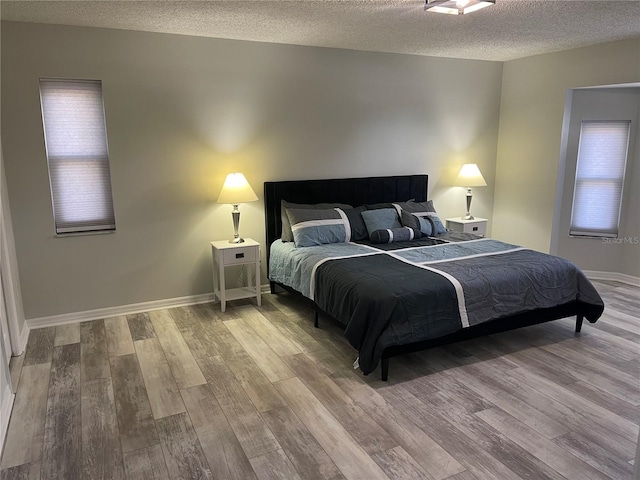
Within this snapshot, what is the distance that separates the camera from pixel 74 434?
2580mm

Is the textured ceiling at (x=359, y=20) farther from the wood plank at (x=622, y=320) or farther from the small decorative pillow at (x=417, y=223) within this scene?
the wood plank at (x=622, y=320)

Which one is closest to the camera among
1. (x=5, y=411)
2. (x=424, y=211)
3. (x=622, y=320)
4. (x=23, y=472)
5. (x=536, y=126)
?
(x=23, y=472)

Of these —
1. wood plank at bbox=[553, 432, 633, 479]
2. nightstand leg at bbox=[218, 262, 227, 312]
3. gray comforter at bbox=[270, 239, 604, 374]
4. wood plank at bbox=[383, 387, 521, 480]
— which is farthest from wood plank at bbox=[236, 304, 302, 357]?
wood plank at bbox=[553, 432, 633, 479]

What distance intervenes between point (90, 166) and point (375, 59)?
3.05 meters

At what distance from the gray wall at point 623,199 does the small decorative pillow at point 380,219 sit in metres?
2.03

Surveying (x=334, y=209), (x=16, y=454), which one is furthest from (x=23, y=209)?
(x=334, y=209)

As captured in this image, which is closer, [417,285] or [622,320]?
[417,285]

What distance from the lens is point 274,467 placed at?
2312 millimetres

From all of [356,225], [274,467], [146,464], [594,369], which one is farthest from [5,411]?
[594,369]

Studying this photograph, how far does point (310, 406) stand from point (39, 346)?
230 centimetres

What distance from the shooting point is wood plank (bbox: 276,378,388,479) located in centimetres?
229

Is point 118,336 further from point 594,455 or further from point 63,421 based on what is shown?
point 594,455

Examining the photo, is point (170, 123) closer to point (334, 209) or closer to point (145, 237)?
point (145, 237)

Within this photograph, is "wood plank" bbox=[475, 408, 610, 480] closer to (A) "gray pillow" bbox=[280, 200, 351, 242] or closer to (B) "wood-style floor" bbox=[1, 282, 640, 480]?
(B) "wood-style floor" bbox=[1, 282, 640, 480]
